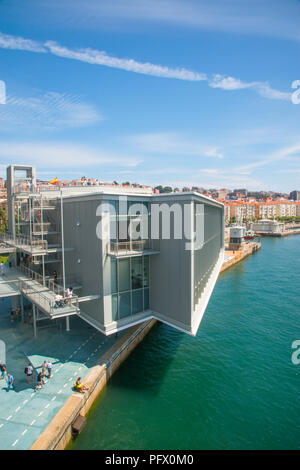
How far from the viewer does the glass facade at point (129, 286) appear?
42.3ft

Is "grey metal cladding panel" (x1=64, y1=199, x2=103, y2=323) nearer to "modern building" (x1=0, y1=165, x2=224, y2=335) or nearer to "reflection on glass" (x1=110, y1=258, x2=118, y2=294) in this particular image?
"modern building" (x1=0, y1=165, x2=224, y2=335)

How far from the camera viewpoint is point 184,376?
13.5 meters

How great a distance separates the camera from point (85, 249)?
534 inches

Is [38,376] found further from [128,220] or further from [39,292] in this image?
[128,220]

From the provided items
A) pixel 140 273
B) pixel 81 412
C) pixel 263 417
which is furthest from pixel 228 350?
pixel 81 412

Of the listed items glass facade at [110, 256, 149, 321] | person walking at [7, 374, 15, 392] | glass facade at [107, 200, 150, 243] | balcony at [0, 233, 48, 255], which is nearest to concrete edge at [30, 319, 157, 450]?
glass facade at [110, 256, 149, 321]

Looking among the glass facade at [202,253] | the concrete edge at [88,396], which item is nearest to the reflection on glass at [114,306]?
the concrete edge at [88,396]

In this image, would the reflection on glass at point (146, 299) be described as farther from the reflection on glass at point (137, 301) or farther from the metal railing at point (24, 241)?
the metal railing at point (24, 241)

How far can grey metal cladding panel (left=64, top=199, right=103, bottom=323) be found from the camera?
12.6 meters

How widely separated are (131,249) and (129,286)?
1.79m

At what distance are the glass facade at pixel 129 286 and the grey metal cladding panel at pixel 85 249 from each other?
2.15ft

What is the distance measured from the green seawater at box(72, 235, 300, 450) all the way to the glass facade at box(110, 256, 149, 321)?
2.89m

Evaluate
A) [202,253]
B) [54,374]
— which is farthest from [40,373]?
[202,253]
